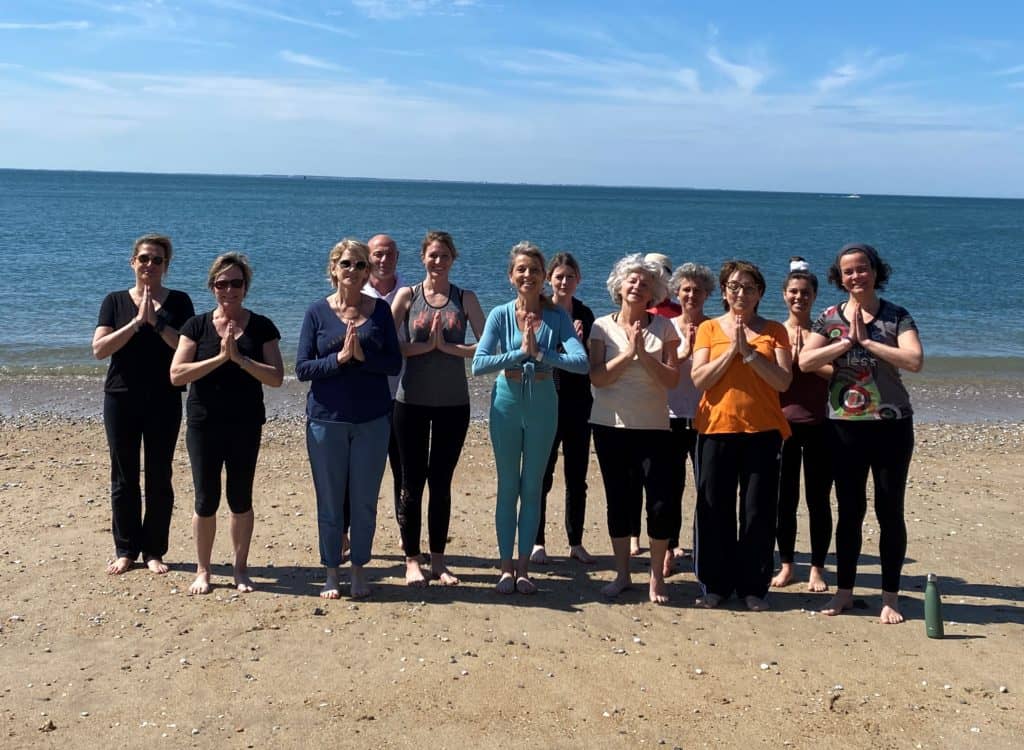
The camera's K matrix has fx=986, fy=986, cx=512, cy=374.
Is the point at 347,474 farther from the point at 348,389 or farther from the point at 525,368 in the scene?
the point at 525,368

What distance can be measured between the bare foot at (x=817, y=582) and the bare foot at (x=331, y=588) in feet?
10.3

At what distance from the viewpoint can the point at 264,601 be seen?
6.27m

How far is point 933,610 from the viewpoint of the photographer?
18.9ft

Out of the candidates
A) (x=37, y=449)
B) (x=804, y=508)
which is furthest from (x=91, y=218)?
(x=804, y=508)

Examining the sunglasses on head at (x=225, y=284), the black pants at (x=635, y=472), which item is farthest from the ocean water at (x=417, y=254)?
the black pants at (x=635, y=472)

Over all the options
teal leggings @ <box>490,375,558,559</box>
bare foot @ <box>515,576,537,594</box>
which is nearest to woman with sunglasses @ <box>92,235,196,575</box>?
teal leggings @ <box>490,375,558,559</box>

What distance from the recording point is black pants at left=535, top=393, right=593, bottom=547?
6.94 m

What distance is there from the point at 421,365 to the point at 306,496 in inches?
117

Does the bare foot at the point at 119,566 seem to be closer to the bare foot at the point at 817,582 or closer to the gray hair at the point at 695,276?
the gray hair at the point at 695,276

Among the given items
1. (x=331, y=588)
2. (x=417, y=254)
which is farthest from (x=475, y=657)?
(x=417, y=254)

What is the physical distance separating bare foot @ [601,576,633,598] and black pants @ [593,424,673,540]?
14.9 inches

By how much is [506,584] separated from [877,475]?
7.96 ft

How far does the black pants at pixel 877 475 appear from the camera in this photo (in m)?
5.80

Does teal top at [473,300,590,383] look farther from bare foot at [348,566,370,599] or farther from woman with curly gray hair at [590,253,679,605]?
bare foot at [348,566,370,599]
